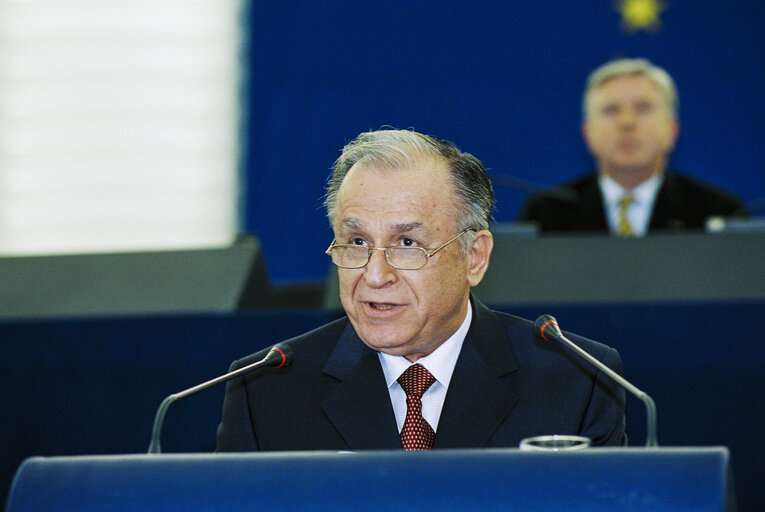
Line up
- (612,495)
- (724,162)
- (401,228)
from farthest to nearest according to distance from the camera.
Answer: (724,162) → (401,228) → (612,495)

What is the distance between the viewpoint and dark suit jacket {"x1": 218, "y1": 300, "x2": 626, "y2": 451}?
177cm

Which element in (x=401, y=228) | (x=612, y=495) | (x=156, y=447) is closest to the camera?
(x=612, y=495)

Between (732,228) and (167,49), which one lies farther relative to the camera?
(167,49)

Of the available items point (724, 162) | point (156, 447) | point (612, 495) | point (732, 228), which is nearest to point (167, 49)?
point (724, 162)

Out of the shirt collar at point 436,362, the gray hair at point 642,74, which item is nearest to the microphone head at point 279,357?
the shirt collar at point 436,362

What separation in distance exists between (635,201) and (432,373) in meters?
2.49

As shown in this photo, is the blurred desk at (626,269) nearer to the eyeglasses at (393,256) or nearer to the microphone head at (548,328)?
the eyeglasses at (393,256)

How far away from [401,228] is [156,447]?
1.88ft

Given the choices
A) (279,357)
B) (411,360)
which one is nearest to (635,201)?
(411,360)

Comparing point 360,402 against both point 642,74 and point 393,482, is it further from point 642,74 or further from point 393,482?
point 642,74

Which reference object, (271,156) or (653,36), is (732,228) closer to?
(653,36)

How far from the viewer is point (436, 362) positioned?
73.6 inches

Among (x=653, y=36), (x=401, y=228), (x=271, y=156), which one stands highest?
(x=653, y=36)

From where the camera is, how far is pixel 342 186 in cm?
183
